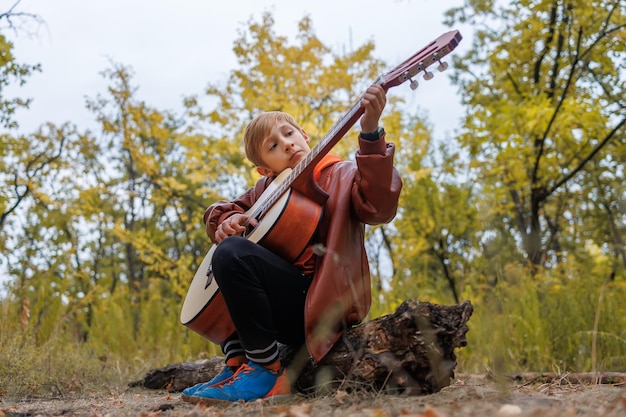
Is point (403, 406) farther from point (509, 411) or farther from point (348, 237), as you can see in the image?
point (348, 237)

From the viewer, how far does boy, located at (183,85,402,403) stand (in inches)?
86.5

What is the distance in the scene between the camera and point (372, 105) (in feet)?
7.05

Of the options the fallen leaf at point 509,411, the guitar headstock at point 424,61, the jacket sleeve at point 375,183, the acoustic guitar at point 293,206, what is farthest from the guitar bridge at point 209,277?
the fallen leaf at point 509,411

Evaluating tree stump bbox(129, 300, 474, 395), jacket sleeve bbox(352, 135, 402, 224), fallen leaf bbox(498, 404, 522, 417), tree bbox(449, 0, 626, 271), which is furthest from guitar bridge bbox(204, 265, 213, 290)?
tree bbox(449, 0, 626, 271)

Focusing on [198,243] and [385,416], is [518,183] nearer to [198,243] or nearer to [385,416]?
[385,416]

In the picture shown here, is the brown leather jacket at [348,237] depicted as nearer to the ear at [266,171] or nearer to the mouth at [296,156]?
the mouth at [296,156]

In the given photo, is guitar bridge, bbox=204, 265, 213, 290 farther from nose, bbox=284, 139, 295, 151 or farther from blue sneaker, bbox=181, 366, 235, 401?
nose, bbox=284, 139, 295, 151

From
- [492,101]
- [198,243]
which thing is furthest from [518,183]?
[198,243]

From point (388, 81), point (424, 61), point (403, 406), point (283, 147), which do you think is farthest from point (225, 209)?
point (403, 406)

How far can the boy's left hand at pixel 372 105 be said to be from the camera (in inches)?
84.6

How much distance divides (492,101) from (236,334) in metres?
5.05

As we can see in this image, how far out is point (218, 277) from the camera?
2268mm

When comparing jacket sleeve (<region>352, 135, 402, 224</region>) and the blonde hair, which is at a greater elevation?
the blonde hair

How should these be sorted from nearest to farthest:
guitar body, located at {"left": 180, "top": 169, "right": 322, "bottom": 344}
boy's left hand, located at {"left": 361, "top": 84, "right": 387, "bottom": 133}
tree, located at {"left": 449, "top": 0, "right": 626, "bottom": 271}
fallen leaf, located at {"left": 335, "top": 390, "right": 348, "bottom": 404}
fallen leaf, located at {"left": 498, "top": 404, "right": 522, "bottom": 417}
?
fallen leaf, located at {"left": 498, "top": 404, "right": 522, "bottom": 417}
fallen leaf, located at {"left": 335, "top": 390, "right": 348, "bottom": 404}
boy's left hand, located at {"left": 361, "top": 84, "right": 387, "bottom": 133}
guitar body, located at {"left": 180, "top": 169, "right": 322, "bottom": 344}
tree, located at {"left": 449, "top": 0, "right": 626, "bottom": 271}
